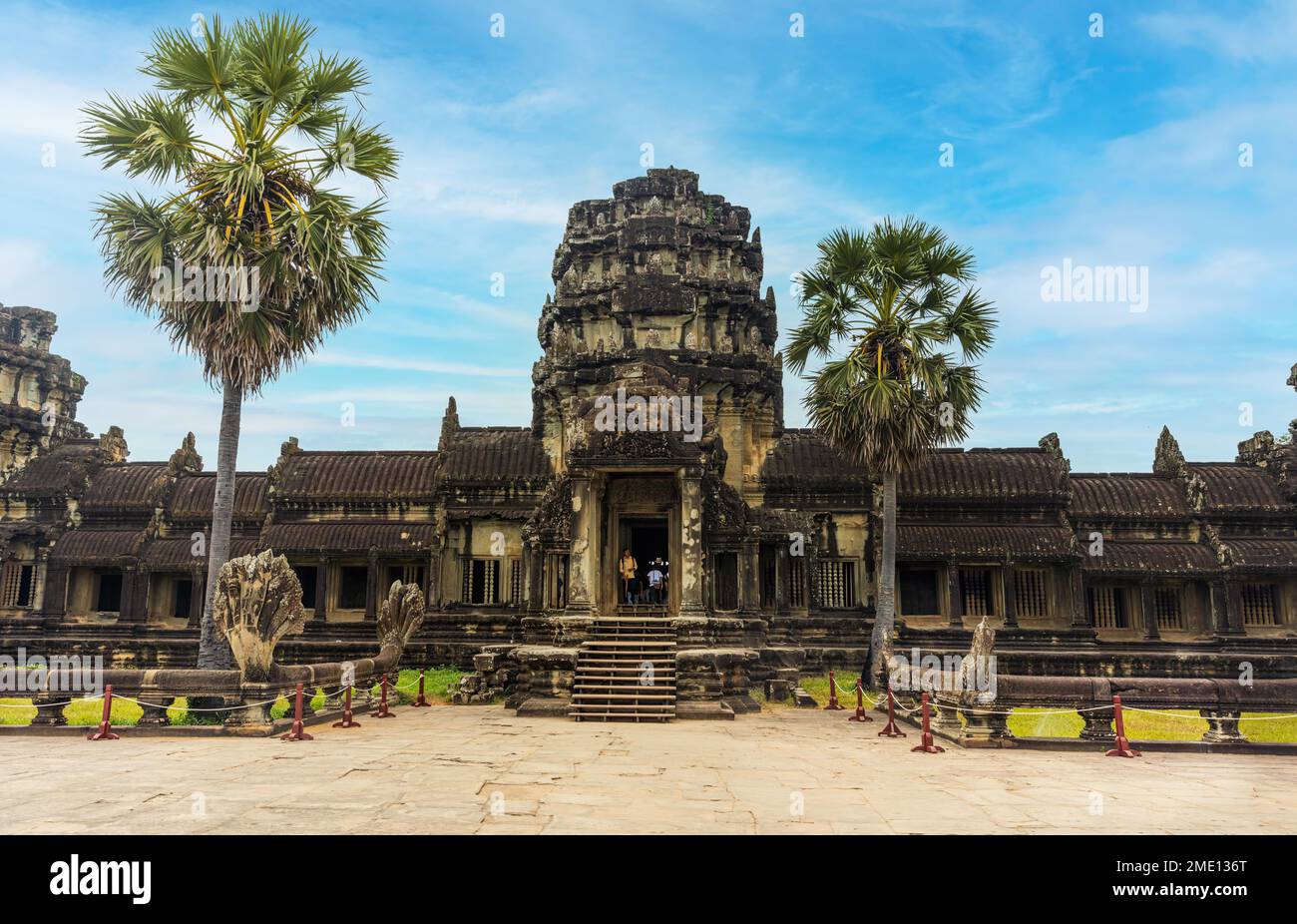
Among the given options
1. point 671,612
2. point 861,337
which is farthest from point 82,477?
point 861,337

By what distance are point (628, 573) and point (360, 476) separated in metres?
12.1

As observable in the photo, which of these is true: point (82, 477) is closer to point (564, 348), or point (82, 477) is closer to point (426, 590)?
point (426, 590)

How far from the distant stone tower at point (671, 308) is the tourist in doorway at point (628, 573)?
4885 mm

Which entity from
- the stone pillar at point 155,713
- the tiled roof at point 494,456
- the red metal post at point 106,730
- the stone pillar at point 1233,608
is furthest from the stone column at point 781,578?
the red metal post at point 106,730

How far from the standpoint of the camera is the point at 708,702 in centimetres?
1734

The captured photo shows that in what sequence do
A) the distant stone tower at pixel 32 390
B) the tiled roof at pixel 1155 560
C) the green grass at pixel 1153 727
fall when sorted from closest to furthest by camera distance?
1. the green grass at pixel 1153 727
2. the tiled roof at pixel 1155 560
3. the distant stone tower at pixel 32 390

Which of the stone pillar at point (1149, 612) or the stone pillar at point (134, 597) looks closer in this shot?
the stone pillar at point (1149, 612)

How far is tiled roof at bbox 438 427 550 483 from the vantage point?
89.5 ft

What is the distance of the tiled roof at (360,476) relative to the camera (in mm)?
28109

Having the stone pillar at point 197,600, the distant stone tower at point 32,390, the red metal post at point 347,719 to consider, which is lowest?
the red metal post at point 347,719

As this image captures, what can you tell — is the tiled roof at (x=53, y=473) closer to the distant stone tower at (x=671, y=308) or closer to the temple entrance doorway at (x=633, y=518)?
the distant stone tower at (x=671, y=308)

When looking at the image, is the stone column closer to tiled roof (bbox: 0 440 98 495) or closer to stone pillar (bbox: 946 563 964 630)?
stone pillar (bbox: 946 563 964 630)

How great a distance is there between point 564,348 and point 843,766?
1704 centimetres

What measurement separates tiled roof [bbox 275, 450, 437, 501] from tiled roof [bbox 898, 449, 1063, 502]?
15.4 m
